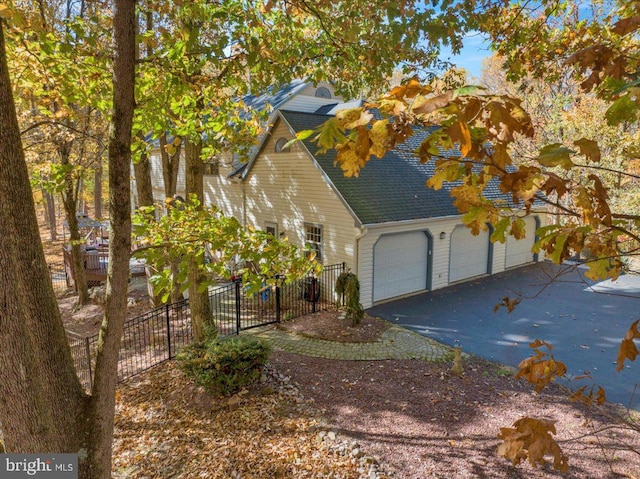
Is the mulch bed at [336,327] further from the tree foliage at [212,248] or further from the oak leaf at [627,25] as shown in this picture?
the oak leaf at [627,25]

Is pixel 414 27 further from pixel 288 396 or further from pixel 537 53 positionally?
pixel 288 396

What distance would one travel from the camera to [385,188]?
13484 millimetres

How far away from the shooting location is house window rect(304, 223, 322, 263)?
1362 centimetres

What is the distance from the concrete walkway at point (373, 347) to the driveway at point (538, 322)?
0.68 m

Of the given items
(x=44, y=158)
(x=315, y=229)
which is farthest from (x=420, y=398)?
(x=44, y=158)

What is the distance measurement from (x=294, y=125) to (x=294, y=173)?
1.62 metres

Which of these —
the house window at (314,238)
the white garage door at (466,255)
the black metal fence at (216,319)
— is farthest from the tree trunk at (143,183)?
the white garage door at (466,255)

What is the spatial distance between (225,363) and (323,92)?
16.6m

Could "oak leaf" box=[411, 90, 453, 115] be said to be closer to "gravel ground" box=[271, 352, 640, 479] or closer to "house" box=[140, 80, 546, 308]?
"gravel ground" box=[271, 352, 640, 479]

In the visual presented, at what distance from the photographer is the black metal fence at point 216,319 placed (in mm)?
9789

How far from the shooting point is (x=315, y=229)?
1391cm

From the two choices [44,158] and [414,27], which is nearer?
[414,27]

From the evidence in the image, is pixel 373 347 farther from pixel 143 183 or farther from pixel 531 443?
pixel 143 183

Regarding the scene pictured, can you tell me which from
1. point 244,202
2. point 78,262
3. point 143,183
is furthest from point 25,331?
point 244,202
